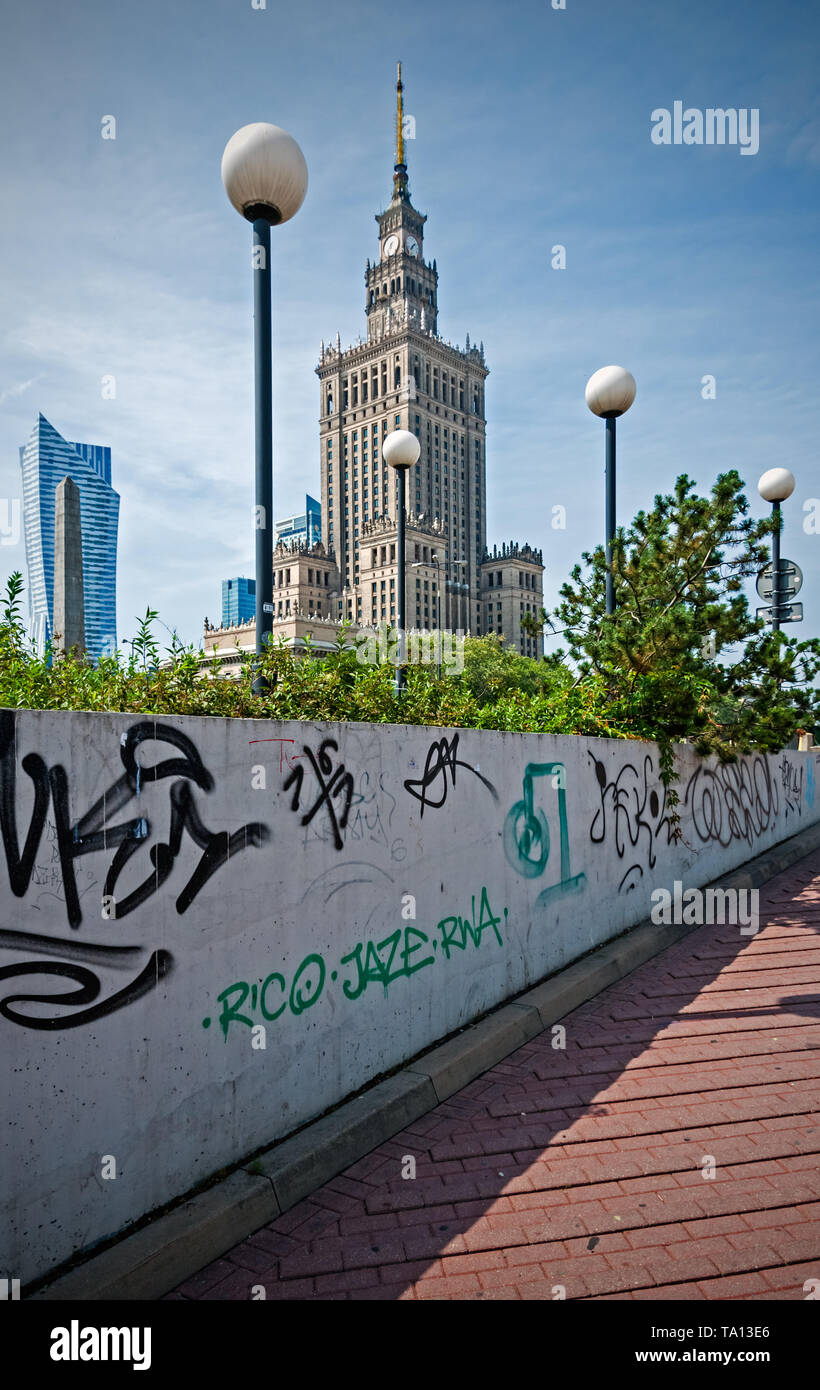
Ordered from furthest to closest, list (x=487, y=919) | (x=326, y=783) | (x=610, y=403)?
(x=610, y=403) → (x=487, y=919) → (x=326, y=783)

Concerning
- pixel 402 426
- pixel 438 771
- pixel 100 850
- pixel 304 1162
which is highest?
pixel 402 426

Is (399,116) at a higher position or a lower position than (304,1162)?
higher

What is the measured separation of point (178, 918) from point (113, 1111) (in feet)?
2.29

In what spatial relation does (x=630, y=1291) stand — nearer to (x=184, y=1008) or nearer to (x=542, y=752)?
(x=184, y=1008)

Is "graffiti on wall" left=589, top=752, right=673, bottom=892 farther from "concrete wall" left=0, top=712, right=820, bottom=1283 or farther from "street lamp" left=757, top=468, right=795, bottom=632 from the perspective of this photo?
"street lamp" left=757, top=468, right=795, bottom=632

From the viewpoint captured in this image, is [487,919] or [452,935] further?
[487,919]

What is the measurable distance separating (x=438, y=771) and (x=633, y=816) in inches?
134

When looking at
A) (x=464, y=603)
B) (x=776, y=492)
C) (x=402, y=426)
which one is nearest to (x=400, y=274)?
(x=402, y=426)

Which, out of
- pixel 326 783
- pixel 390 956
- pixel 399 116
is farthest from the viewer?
pixel 399 116

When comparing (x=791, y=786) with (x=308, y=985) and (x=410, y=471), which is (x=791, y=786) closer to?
(x=308, y=985)

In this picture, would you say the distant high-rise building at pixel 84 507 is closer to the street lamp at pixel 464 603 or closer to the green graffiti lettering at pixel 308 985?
the street lamp at pixel 464 603

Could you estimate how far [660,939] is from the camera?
7660 millimetres

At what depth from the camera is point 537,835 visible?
20.1ft

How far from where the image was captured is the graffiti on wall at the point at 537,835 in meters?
5.84
